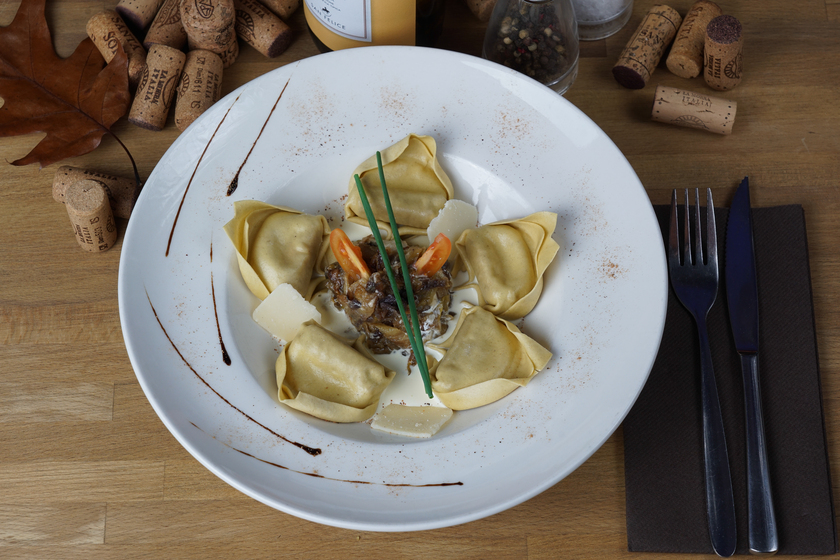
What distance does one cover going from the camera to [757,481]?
1.49 meters

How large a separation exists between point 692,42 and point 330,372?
132 centimetres

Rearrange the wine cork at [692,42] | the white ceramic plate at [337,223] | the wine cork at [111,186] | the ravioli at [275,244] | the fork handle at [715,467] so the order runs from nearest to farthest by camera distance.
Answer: the white ceramic plate at [337,223] < the fork handle at [715,467] < the ravioli at [275,244] < the wine cork at [111,186] < the wine cork at [692,42]

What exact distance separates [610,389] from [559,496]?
335mm

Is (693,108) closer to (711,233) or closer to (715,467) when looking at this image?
(711,233)

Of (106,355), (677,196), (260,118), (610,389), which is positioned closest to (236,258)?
(260,118)

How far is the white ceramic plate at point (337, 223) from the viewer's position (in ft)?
4.45

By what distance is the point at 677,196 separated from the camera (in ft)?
5.87

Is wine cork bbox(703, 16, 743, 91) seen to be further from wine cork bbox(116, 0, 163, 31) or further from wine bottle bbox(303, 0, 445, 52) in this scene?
wine cork bbox(116, 0, 163, 31)

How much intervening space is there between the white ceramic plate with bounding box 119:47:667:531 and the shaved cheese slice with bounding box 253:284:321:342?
0.05 metres

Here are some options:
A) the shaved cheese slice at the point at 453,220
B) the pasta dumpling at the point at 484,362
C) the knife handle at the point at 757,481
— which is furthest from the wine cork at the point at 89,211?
the knife handle at the point at 757,481

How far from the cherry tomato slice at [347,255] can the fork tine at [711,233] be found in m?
0.81

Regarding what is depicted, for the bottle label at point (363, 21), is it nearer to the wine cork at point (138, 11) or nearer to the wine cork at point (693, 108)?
the wine cork at point (138, 11)

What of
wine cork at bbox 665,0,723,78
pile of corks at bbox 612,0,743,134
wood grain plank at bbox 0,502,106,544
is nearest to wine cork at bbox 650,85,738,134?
pile of corks at bbox 612,0,743,134

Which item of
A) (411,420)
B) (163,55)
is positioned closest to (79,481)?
(411,420)
